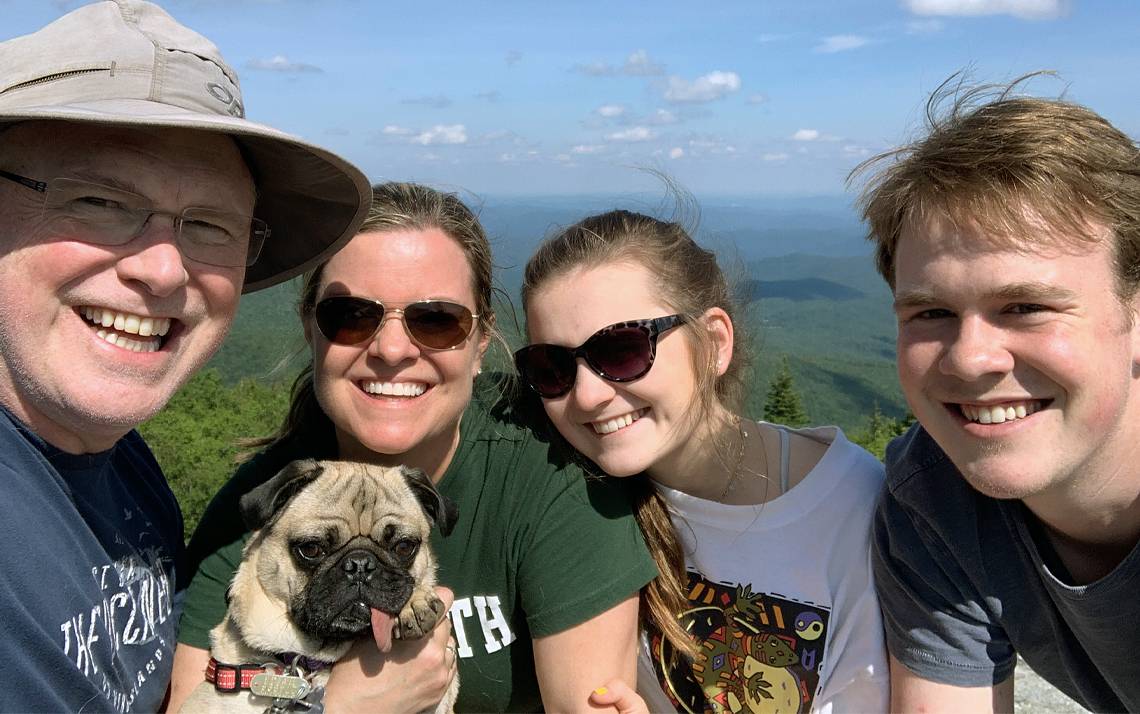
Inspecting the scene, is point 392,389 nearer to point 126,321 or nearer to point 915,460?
point 126,321

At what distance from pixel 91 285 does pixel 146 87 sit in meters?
0.75

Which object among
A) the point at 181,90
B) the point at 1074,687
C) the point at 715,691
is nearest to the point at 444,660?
the point at 715,691

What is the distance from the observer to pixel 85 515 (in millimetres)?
2889

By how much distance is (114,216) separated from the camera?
2.63 m

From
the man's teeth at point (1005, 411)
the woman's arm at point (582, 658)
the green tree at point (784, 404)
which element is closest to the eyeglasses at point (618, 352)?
the woman's arm at point (582, 658)

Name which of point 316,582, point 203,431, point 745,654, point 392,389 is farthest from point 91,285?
point 203,431

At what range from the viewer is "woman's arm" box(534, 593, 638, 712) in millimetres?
3422

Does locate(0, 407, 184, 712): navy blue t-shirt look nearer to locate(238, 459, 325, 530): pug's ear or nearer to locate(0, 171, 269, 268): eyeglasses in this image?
locate(238, 459, 325, 530): pug's ear

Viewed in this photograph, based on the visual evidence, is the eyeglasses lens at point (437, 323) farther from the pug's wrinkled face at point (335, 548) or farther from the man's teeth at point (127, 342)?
the man's teeth at point (127, 342)

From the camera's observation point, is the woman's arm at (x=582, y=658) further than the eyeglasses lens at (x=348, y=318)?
No

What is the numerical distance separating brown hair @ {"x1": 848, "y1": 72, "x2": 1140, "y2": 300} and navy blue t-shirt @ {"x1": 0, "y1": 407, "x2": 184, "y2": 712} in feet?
11.1

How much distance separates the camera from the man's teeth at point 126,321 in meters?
2.66

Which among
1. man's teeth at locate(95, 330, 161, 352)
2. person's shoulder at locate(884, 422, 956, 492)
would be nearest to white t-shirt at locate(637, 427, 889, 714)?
person's shoulder at locate(884, 422, 956, 492)

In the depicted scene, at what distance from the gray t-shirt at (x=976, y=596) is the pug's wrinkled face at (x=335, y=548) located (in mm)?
2149
